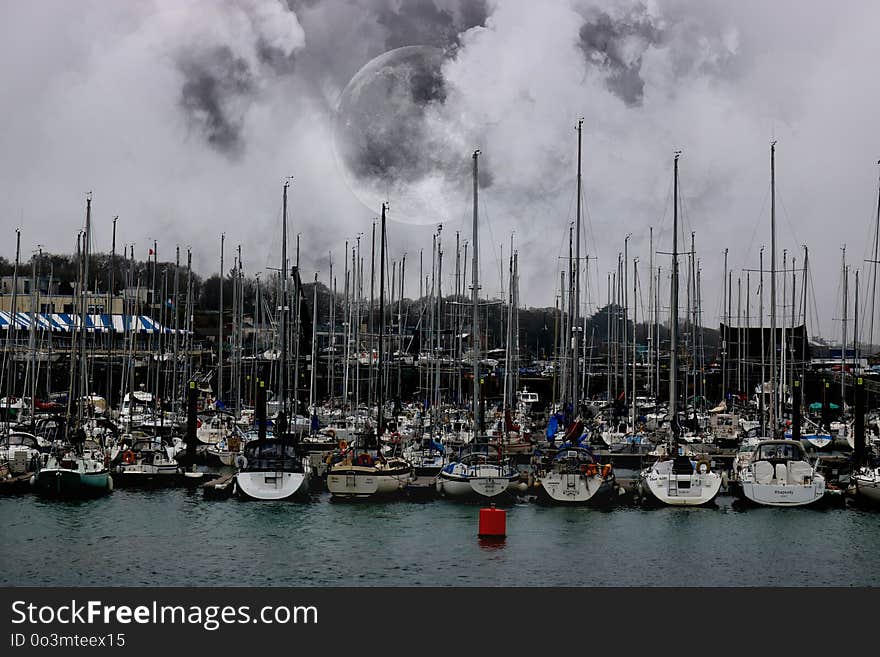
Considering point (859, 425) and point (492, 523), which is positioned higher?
point (859, 425)

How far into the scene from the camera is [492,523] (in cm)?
4281

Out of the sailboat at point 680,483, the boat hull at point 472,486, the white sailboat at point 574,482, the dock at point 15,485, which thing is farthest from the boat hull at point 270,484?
the sailboat at point 680,483

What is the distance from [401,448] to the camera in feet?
209

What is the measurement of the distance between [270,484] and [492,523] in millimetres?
10976

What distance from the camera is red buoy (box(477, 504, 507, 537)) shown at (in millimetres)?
42625

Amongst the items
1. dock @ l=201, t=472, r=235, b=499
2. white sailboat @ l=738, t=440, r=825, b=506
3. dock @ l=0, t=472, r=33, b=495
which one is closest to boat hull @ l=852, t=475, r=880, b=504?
white sailboat @ l=738, t=440, r=825, b=506

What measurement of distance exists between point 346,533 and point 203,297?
155 metres

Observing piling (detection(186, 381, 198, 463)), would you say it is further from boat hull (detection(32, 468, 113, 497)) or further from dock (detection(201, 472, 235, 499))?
boat hull (detection(32, 468, 113, 497))

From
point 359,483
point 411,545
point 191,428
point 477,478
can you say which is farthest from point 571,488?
point 191,428

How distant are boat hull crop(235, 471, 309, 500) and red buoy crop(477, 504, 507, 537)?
964 centimetres

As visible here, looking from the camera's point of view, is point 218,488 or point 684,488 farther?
point 218,488

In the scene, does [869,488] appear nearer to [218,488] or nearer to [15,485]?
[218,488]
